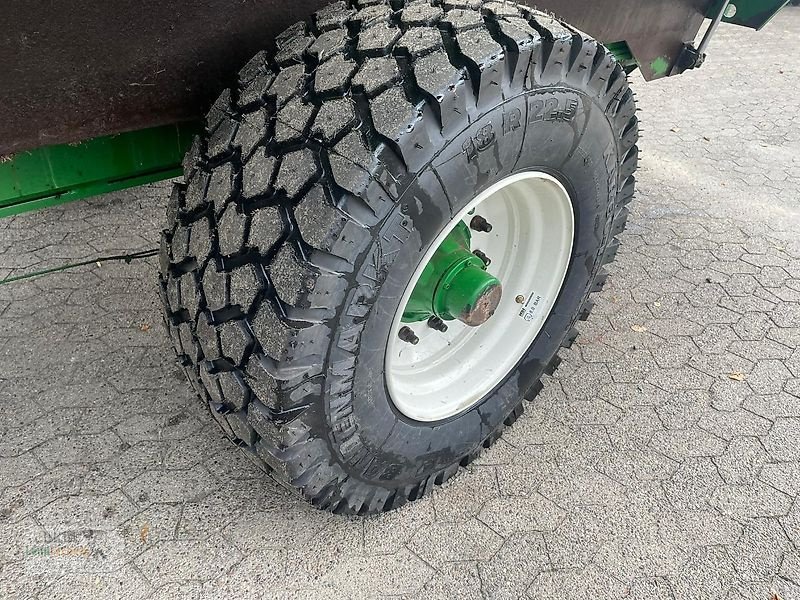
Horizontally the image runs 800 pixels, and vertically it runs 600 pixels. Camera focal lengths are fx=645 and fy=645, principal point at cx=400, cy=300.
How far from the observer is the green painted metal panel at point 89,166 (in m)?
1.53

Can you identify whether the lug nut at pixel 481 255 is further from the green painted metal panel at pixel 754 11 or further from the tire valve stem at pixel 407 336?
the green painted metal panel at pixel 754 11

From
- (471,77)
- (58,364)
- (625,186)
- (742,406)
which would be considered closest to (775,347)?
(742,406)

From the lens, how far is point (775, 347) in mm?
2986

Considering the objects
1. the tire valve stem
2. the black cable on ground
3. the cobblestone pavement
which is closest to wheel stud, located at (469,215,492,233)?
the tire valve stem

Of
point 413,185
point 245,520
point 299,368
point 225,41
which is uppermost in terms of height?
point 225,41

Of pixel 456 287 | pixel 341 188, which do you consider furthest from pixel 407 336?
pixel 341 188

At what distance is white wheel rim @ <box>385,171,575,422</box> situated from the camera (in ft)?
6.73

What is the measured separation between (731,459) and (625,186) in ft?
Answer: 3.69

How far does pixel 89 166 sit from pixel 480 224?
1168 mm

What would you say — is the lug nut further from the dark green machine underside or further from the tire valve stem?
the dark green machine underside

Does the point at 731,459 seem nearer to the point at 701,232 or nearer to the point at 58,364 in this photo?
the point at 701,232

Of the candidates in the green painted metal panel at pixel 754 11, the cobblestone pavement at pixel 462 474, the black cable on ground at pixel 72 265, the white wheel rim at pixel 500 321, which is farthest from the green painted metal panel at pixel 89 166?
the green painted metal panel at pixel 754 11

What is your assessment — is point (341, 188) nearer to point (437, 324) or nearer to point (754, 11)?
point (437, 324)

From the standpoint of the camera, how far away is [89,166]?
165 cm
